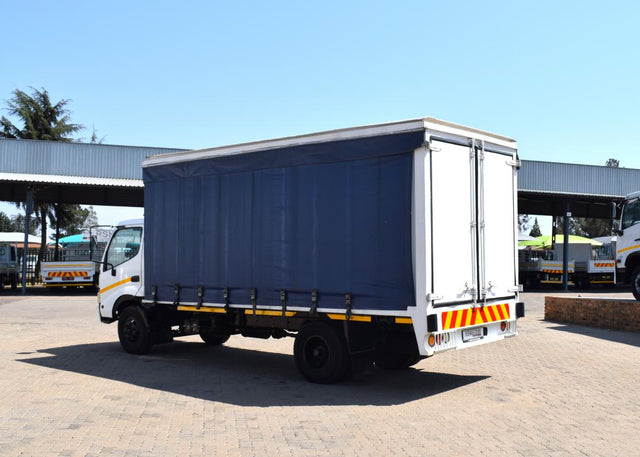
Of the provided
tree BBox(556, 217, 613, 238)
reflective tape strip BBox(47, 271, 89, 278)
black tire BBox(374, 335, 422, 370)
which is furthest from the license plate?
tree BBox(556, 217, 613, 238)

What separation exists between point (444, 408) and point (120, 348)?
22.2 ft

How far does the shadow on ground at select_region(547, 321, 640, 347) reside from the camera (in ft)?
41.7

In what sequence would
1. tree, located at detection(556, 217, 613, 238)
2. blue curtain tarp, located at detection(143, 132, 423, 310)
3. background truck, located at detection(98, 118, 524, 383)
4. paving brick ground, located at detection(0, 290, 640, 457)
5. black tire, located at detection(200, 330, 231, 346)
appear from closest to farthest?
paving brick ground, located at detection(0, 290, 640, 457)
background truck, located at detection(98, 118, 524, 383)
blue curtain tarp, located at detection(143, 132, 423, 310)
black tire, located at detection(200, 330, 231, 346)
tree, located at detection(556, 217, 613, 238)

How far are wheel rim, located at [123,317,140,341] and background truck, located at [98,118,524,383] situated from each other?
769 mm

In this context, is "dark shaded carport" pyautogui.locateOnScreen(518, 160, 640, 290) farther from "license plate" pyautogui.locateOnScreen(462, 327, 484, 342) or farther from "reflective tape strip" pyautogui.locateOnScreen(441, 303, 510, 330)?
"license plate" pyautogui.locateOnScreen(462, 327, 484, 342)

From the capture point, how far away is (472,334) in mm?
8188

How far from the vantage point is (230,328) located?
33.1 feet

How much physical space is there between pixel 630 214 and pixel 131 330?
12213mm

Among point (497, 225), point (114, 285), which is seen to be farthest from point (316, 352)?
point (114, 285)

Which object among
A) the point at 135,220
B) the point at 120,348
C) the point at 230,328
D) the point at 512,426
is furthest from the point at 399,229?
the point at 120,348

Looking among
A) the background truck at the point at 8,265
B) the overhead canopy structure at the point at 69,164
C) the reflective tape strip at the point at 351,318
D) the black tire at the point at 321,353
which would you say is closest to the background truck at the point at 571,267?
the overhead canopy structure at the point at 69,164

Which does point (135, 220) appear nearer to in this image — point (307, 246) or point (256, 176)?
point (256, 176)

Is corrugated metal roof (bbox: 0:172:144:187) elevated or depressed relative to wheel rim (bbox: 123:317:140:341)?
elevated

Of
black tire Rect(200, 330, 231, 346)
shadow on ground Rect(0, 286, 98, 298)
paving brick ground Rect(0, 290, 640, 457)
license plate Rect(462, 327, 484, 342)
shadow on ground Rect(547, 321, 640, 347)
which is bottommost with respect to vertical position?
paving brick ground Rect(0, 290, 640, 457)
